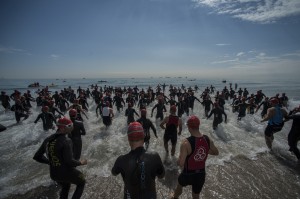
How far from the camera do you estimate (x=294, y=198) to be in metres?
5.06

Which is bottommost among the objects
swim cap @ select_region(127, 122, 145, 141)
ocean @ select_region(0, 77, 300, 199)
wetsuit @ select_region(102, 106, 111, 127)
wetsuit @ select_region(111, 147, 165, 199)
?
ocean @ select_region(0, 77, 300, 199)

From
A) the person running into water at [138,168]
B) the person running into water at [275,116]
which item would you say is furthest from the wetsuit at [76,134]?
the person running into water at [275,116]

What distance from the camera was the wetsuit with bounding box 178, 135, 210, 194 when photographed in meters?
3.60

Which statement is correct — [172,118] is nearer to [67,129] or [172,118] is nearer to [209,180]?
[209,180]

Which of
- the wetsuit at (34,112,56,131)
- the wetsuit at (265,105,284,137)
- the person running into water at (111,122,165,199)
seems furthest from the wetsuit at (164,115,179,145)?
the wetsuit at (34,112,56,131)

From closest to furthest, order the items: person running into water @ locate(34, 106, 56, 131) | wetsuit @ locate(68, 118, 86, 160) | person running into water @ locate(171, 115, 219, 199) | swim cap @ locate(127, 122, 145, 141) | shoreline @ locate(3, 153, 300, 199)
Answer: swim cap @ locate(127, 122, 145, 141) → person running into water @ locate(171, 115, 219, 199) → shoreline @ locate(3, 153, 300, 199) → wetsuit @ locate(68, 118, 86, 160) → person running into water @ locate(34, 106, 56, 131)

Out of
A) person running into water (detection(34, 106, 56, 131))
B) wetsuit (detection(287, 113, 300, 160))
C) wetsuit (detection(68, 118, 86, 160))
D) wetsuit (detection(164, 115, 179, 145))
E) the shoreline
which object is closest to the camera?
the shoreline

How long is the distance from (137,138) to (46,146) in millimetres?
2260

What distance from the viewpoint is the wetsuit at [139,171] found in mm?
2492

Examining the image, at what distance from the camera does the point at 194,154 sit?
363cm

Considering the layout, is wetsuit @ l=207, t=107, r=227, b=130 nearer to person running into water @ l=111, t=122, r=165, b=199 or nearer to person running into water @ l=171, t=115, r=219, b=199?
person running into water @ l=171, t=115, r=219, b=199

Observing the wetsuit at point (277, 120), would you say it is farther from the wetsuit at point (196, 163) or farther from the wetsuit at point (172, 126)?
the wetsuit at point (196, 163)

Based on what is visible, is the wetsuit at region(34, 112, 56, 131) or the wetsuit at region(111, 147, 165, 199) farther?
the wetsuit at region(34, 112, 56, 131)

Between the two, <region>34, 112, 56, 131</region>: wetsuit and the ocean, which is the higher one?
<region>34, 112, 56, 131</region>: wetsuit
